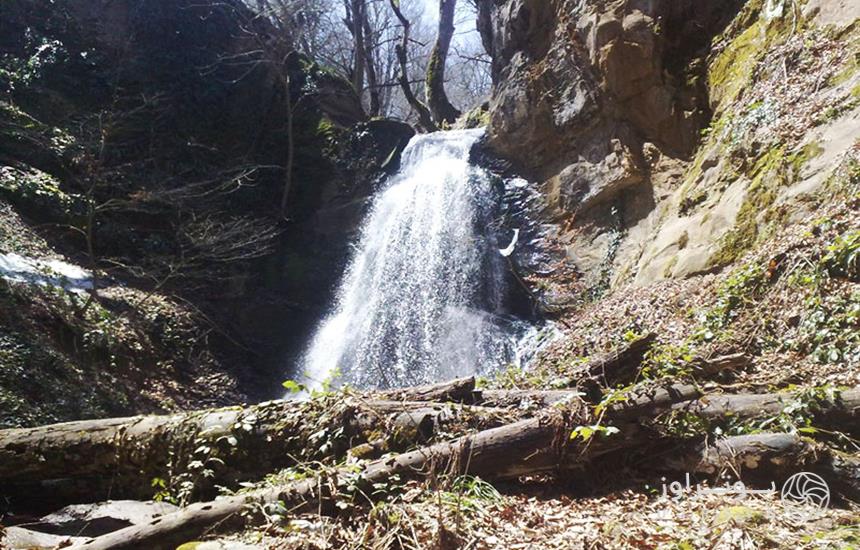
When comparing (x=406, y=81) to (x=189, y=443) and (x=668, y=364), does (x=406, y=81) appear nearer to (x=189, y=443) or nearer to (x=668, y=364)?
(x=668, y=364)

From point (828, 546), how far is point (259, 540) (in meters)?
2.63

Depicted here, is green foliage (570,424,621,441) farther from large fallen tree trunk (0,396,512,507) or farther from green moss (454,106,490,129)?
green moss (454,106,490,129)

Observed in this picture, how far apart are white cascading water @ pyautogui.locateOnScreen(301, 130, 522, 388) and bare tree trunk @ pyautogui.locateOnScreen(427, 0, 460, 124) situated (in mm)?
5518

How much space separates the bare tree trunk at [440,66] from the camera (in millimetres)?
20547

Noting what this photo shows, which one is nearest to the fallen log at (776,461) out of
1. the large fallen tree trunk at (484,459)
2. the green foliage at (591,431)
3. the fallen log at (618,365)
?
the large fallen tree trunk at (484,459)

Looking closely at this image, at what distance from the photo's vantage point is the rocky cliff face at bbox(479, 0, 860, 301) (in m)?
7.01

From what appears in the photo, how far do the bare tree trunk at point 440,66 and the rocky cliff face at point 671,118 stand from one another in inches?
203

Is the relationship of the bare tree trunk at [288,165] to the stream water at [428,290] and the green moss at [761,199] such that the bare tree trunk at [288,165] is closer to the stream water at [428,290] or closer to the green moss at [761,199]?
the stream water at [428,290]

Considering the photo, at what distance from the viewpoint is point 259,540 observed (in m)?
2.72

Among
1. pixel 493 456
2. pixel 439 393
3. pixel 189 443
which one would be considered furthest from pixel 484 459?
pixel 189 443

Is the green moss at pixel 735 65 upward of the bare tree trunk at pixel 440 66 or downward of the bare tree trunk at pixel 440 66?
downward

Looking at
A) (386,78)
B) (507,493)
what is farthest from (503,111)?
(386,78)

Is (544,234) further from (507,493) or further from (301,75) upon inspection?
(301,75)

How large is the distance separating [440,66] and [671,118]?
40.0 feet
